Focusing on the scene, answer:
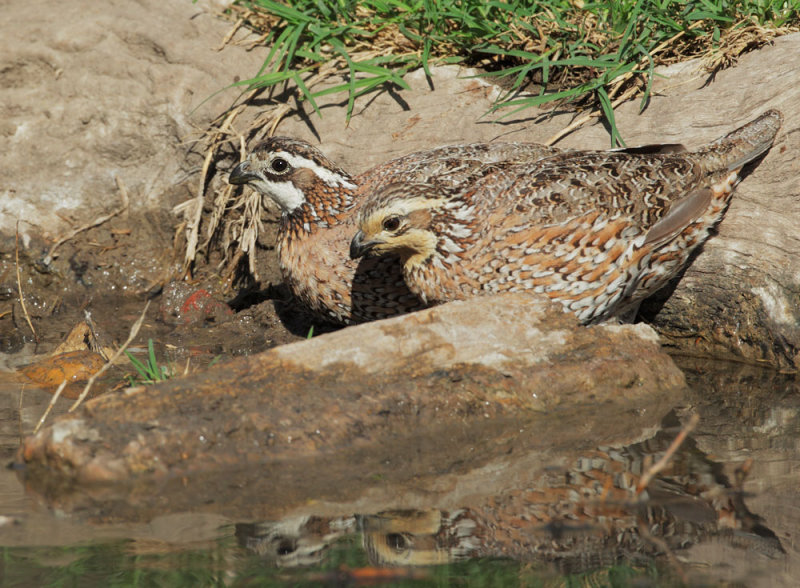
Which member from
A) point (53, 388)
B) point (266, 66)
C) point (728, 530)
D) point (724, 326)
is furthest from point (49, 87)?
point (728, 530)

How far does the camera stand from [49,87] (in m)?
8.10

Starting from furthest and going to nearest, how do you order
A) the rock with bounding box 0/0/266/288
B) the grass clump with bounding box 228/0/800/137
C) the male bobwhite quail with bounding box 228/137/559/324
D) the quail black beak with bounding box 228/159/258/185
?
the rock with bounding box 0/0/266/288 → the grass clump with bounding box 228/0/800/137 → the quail black beak with bounding box 228/159/258/185 → the male bobwhite quail with bounding box 228/137/559/324

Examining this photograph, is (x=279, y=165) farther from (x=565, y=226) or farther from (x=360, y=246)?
(x=565, y=226)

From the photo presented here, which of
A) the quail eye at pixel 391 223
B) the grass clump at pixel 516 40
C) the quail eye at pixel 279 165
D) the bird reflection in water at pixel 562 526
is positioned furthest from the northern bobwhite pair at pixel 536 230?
the bird reflection in water at pixel 562 526

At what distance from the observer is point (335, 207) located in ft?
21.6

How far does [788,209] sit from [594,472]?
267cm

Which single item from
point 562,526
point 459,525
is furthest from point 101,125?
point 562,526

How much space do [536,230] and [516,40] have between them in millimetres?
2624

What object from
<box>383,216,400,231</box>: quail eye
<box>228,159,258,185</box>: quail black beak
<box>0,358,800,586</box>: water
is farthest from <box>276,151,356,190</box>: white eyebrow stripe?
<box>0,358,800,586</box>: water

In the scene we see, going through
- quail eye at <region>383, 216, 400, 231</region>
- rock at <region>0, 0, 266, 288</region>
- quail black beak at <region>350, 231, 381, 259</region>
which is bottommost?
rock at <region>0, 0, 266, 288</region>

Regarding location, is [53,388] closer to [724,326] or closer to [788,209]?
[724,326]

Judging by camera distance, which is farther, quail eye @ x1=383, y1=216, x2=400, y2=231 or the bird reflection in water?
quail eye @ x1=383, y1=216, x2=400, y2=231

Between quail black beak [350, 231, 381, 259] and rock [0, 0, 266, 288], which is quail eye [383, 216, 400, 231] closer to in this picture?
quail black beak [350, 231, 381, 259]

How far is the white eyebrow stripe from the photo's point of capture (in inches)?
260
